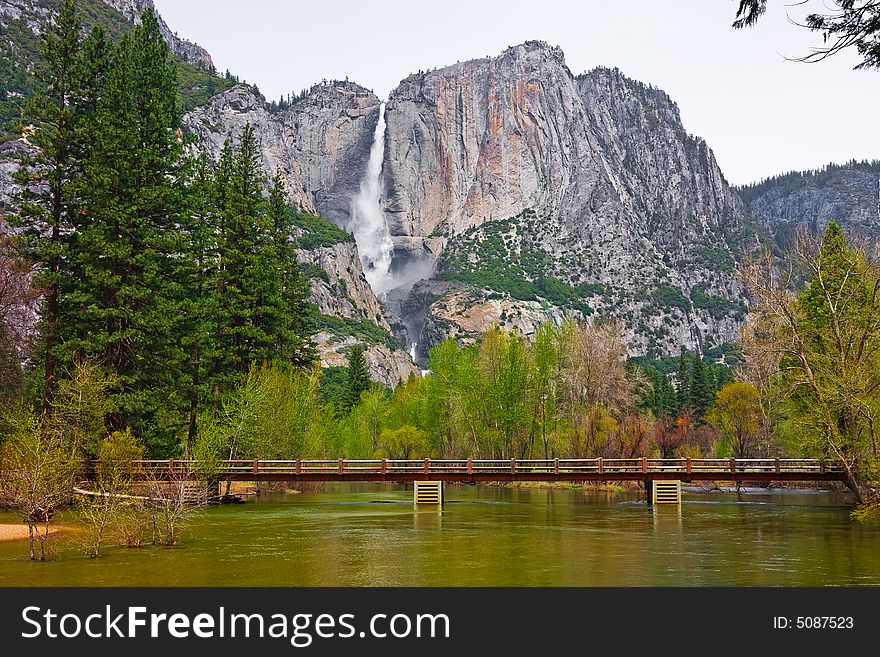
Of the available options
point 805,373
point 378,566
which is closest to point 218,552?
point 378,566

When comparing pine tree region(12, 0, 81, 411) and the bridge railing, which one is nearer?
pine tree region(12, 0, 81, 411)

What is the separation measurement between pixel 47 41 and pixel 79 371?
675 inches

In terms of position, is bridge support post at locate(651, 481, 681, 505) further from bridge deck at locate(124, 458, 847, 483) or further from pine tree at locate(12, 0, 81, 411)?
pine tree at locate(12, 0, 81, 411)

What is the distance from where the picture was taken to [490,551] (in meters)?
25.5

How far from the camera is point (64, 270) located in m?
41.8

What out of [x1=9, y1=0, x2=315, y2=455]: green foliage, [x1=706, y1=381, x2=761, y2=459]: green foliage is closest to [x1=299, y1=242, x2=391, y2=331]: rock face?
[x1=706, y1=381, x2=761, y2=459]: green foliage

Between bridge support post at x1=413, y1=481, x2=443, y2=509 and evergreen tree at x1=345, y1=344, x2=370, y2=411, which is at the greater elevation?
evergreen tree at x1=345, y1=344, x2=370, y2=411

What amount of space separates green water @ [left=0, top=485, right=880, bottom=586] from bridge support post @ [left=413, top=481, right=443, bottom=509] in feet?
4.89

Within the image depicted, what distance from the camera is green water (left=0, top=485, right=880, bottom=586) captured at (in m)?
19.6

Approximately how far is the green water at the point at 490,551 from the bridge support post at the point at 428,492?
58.7 inches

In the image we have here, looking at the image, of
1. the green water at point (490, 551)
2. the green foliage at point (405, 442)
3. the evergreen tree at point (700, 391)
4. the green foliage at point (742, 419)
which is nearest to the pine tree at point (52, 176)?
the green water at point (490, 551)

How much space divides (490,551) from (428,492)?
21669 millimetres

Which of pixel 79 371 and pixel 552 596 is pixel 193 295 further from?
pixel 552 596

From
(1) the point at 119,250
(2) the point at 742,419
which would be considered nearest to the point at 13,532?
(1) the point at 119,250
